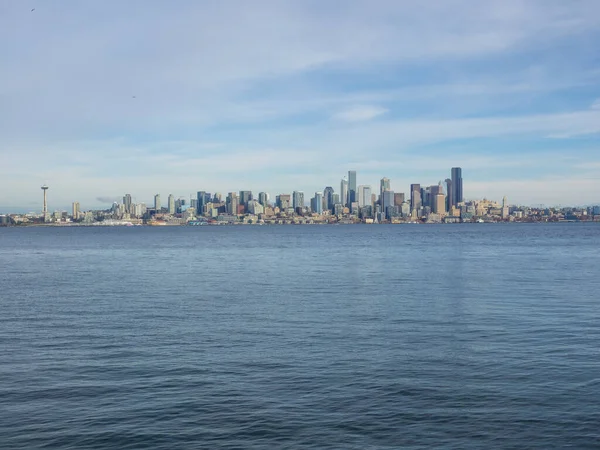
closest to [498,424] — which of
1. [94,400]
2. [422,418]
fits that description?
[422,418]

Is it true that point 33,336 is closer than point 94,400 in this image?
No

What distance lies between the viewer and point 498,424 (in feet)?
60.1

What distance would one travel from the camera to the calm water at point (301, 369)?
1791cm

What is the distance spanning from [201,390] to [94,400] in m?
3.23

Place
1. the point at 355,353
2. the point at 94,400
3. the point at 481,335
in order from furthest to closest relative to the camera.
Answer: the point at 481,335 < the point at 355,353 < the point at 94,400

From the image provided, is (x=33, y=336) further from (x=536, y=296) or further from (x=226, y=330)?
(x=536, y=296)

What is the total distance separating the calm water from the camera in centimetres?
1791

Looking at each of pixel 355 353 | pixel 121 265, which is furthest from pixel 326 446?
pixel 121 265

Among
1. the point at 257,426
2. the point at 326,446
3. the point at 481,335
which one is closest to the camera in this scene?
the point at 326,446

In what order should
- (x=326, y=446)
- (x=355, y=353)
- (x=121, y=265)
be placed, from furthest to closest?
1. (x=121, y=265)
2. (x=355, y=353)
3. (x=326, y=446)

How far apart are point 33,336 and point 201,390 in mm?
13285

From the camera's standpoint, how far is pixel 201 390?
2144cm

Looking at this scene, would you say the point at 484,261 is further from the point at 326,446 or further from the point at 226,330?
the point at 326,446

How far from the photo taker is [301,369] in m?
24.0
